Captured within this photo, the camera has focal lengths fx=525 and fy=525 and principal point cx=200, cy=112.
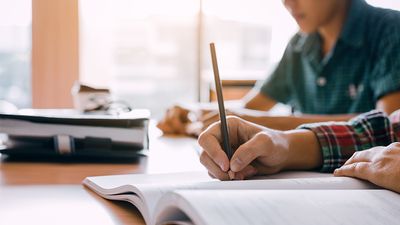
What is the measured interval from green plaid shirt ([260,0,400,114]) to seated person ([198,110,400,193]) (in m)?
0.51

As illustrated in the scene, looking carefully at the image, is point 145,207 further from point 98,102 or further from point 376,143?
point 98,102

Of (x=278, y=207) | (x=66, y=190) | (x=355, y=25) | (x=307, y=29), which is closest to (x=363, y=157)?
(x=278, y=207)

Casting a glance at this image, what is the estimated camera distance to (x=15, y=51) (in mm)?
3771

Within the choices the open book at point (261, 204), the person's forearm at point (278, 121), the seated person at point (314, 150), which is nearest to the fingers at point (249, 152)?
the seated person at point (314, 150)

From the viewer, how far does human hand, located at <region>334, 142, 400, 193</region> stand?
61cm

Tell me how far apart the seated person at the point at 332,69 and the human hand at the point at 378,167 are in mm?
571

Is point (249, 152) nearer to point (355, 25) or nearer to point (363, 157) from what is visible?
point (363, 157)

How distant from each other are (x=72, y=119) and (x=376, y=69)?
912mm

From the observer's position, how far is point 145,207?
544 mm

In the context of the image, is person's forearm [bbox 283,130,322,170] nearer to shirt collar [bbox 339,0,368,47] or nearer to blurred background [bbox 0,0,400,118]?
shirt collar [bbox 339,0,368,47]

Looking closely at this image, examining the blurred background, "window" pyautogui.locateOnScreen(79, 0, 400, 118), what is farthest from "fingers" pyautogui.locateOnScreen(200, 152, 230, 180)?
"window" pyautogui.locateOnScreen(79, 0, 400, 118)

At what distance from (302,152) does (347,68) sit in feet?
2.83

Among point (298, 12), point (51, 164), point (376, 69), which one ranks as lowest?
point (51, 164)

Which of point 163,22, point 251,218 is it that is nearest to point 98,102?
point 251,218
